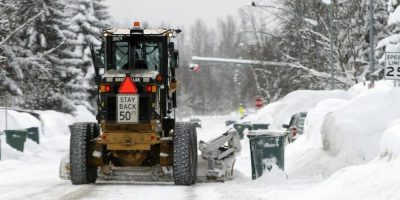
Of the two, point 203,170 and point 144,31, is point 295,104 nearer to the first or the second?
point 203,170

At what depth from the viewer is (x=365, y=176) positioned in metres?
9.65

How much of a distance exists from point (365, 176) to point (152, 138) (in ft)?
17.3

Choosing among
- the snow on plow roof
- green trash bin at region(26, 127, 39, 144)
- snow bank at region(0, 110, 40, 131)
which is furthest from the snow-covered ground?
snow bank at region(0, 110, 40, 131)

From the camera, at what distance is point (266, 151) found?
47.7 ft

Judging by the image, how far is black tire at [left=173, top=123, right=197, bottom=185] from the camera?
13.9 m

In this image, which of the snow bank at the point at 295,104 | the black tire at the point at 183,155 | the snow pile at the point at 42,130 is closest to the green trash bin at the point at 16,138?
the snow pile at the point at 42,130

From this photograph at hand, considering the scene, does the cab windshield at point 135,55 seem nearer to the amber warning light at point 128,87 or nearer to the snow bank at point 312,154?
the amber warning light at point 128,87

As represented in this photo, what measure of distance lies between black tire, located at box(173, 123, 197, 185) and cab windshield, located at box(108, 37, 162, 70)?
58.8 inches

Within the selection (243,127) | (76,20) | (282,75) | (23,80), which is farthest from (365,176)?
(282,75)

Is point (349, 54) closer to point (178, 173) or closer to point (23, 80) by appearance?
point (23, 80)

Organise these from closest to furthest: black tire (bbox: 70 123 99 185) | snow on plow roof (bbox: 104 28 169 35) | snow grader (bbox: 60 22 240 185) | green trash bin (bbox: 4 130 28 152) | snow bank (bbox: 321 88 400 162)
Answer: snow grader (bbox: 60 22 240 185) < black tire (bbox: 70 123 99 185) < snow on plow roof (bbox: 104 28 169 35) < snow bank (bbox: 321 88 400 162) < green trash bin (bbox: 4 130 28 152)

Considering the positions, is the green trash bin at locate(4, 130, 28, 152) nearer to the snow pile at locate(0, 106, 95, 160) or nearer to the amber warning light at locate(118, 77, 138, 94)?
the snow pile at locate(0, 106, 95, 160)

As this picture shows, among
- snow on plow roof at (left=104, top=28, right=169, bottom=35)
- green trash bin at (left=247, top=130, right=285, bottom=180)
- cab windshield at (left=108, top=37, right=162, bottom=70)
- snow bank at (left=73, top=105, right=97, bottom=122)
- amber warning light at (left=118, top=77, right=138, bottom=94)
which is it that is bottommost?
snow bank at (left=73, top=105, right=97, bottom=122)

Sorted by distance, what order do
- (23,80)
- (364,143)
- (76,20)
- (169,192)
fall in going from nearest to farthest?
(169,192), (364,143), (23,80), (76,20)
